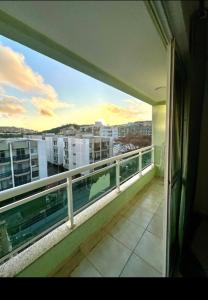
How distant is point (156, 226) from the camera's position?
6.94ft

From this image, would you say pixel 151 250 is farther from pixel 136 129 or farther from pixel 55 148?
pixel 136 129

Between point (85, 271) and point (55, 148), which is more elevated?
point (55, 148)

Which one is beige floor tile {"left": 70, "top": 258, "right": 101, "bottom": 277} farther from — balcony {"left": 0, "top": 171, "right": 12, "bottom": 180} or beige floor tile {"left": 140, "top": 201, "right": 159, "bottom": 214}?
beige floor tile {"left": 140, "top": 201, "right": 159, "bottom": 214}

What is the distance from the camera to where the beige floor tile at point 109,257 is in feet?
4.66

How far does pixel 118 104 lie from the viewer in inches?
122

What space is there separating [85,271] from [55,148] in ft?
4.57

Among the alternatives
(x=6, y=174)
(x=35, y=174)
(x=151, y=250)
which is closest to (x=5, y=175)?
(x=6, y=174)

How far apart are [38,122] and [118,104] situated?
1763 mm

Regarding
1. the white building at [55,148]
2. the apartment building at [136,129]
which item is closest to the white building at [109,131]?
the apartment building at [136,129]

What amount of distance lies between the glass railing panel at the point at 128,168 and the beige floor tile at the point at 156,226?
33.2 inches

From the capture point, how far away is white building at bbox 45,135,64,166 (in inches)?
75.4

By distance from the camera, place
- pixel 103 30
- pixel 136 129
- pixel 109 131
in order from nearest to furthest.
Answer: pixel 103 30 → pixel 109 131 → pixel 136 129

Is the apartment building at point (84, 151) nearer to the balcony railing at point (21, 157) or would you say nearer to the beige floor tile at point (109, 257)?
the balcony railing at point (21, 157)
